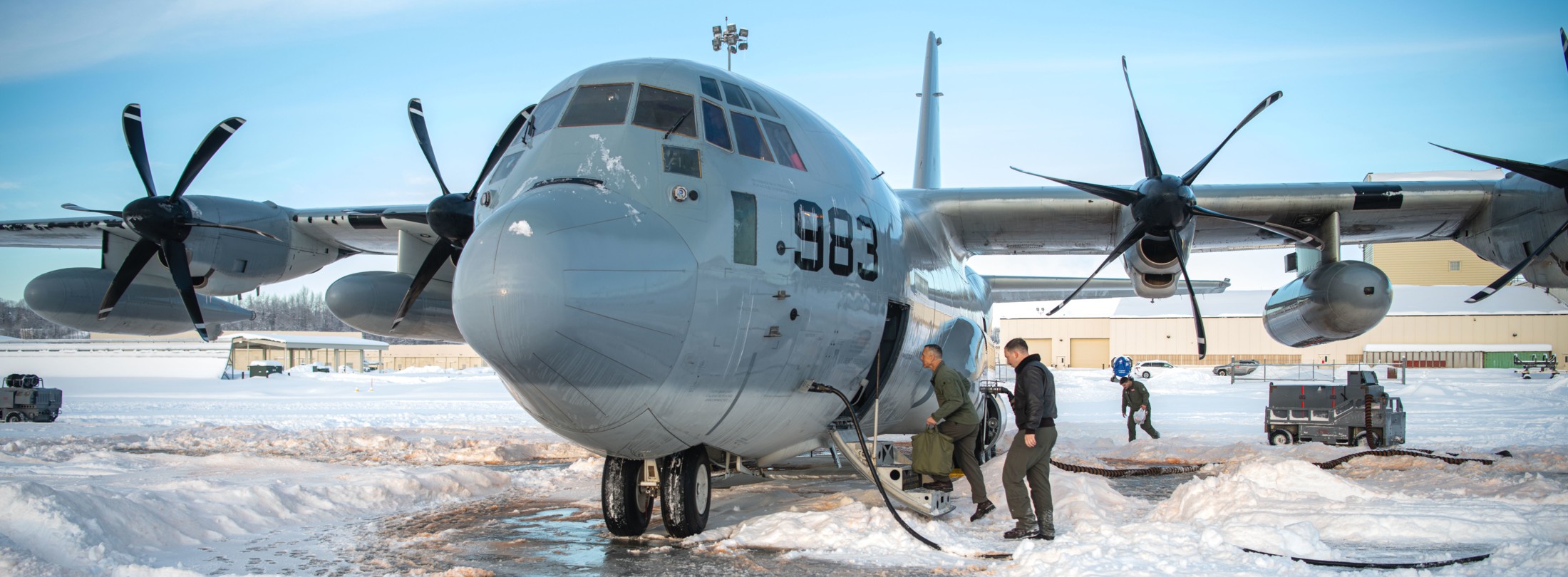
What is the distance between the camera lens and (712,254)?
233 inches

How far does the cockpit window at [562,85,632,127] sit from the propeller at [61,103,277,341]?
7904mm

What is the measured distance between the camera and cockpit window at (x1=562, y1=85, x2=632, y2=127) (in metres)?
6.44

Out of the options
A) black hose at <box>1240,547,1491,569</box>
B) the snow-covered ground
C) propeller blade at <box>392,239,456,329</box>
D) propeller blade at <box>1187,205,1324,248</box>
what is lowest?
the snow-covered ground

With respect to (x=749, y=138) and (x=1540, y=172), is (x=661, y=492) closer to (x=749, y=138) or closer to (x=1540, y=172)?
(x=749, y=138)

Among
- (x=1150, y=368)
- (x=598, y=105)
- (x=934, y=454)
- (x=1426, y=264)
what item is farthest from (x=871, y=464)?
(x=1426, y=264)

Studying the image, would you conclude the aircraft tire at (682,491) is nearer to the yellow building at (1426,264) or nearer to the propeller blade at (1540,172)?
the propeller blade at (1540,172)

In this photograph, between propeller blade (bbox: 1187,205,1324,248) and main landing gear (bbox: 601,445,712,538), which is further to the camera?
propeller blade (bbox: 1187,205,1324,248)

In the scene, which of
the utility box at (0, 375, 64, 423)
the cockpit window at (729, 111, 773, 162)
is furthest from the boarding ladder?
the utility box at (0, 375, 64, 423)

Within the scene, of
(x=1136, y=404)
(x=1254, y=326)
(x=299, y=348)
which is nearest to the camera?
(x=1136, y=404)

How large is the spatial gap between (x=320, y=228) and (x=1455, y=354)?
6058cm

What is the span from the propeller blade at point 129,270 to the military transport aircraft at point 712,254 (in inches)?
1.7

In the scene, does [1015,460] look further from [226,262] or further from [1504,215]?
[226,262]

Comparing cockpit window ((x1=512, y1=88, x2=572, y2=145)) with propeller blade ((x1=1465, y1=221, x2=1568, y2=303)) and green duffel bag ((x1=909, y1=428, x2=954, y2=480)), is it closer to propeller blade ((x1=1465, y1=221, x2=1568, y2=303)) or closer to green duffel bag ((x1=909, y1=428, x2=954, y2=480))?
green duffel bag ((x1=909, y1=428, x2=954, y2=480))

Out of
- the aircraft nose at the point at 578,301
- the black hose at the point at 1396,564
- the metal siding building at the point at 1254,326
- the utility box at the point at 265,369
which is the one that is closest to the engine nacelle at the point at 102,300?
the aircraft nose at the point at 578,301
